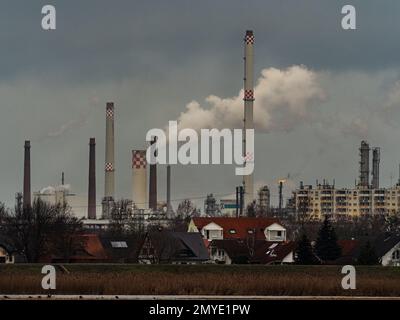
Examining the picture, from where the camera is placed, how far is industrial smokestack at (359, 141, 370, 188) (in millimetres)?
164075

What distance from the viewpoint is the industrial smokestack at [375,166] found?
559ft

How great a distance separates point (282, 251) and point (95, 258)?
35.9 feet

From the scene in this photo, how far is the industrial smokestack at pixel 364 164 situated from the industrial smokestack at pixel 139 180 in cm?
3711

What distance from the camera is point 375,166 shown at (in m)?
177

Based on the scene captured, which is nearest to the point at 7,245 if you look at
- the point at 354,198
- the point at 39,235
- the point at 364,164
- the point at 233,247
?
the point at 39,235

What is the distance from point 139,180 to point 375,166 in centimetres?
5588

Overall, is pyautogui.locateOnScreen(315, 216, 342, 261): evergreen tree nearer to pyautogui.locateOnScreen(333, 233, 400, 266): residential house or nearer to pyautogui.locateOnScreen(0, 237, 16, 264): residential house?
pyautogui.locateOnScreen(333, 233, 400, 266): residential house

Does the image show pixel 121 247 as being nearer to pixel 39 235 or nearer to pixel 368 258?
pixel 39 235

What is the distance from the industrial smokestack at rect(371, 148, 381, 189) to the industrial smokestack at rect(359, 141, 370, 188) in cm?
124

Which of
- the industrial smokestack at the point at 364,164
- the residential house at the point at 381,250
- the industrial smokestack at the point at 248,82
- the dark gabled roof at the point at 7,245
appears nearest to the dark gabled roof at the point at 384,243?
the residential house at the point at 381,250

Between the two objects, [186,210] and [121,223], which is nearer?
[121,223]

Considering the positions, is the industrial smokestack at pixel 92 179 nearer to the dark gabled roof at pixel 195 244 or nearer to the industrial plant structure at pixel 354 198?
the industrial plant structure at pixel 354 198

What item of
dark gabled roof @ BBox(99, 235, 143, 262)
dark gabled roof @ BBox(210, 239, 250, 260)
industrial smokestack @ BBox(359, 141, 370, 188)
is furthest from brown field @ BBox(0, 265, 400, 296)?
industrial smokestack @ BBox(359, 141, 370, 188)
